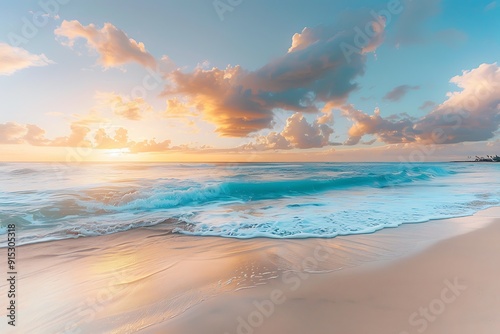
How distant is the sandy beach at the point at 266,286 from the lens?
253 cm

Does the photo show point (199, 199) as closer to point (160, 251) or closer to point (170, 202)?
point (170, 202)

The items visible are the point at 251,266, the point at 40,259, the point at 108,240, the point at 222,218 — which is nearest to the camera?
the point at 251,266

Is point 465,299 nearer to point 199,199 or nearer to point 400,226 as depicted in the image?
point 400,226

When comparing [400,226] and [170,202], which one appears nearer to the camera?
[400,226]

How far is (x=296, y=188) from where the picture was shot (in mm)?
17672

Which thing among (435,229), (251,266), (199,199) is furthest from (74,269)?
(199,199)

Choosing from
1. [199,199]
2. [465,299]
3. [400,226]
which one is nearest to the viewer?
[465,299]

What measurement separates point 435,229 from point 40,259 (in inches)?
347

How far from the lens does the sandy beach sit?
8.29 ft

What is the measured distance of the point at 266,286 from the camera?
3316 millimetres

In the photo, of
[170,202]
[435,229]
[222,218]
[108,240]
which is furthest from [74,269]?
[435,229]

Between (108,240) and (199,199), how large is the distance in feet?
23.1

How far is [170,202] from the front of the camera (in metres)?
11.3

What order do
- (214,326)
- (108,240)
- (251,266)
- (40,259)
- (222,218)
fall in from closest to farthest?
(214,326), (251,266), (40,259), (108,240), (222,218)
